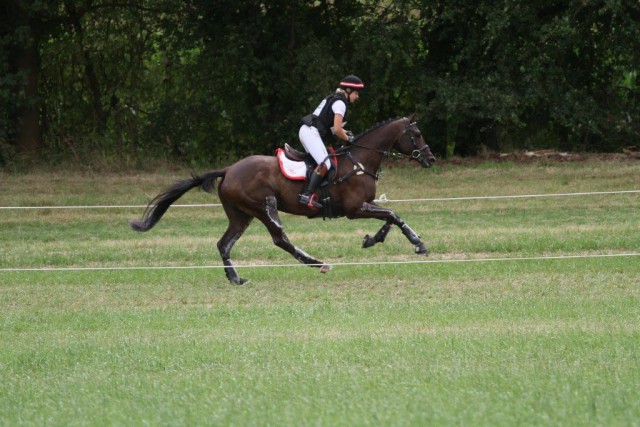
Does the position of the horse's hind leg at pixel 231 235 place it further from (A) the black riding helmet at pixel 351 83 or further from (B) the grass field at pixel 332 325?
(A) the black riding helmet at pixel 351 83

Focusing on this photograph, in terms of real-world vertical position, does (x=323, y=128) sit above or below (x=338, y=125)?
below

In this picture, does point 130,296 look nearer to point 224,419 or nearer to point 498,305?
point 498,305

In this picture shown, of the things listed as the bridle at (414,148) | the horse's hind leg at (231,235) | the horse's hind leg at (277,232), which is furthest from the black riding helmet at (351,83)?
the horse's hind leg at (231,235)

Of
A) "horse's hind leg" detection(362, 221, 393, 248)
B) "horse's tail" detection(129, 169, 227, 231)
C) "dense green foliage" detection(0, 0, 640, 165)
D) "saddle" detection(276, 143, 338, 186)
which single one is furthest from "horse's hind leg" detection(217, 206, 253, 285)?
"dense green foliage" detection(0, 0, 640, 165)

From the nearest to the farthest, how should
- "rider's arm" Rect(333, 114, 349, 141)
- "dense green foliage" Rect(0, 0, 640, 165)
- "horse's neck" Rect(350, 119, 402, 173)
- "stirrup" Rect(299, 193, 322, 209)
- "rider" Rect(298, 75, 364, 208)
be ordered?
"rider's arm" Rect(333, 114, 349, 141), "rider" Rect(298, 75, 364, 208), "stirrup" Rect(299, 193, 322, 209), "horse's neck" Rect(350, 119, 402, 173), "dense green foliage" Rect(0, 0, 640, 165)

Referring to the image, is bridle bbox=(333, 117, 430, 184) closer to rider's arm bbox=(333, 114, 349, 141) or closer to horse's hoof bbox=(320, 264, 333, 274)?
rider's arm bbox=(333, 114, 349, 141)

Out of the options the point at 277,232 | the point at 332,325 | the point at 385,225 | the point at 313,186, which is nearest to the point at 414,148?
the point at 385,225

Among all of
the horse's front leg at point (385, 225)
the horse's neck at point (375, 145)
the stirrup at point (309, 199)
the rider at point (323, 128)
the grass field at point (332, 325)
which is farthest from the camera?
the horse's neck at point (375, 145)

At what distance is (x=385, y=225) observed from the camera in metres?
16.0

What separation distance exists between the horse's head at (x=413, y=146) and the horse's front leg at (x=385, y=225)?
1036mm

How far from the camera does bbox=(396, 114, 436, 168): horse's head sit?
16.6 m

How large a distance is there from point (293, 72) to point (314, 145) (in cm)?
1684

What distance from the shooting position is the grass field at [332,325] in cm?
819

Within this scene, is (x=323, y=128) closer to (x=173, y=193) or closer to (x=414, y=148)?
(x=414, y=148)
